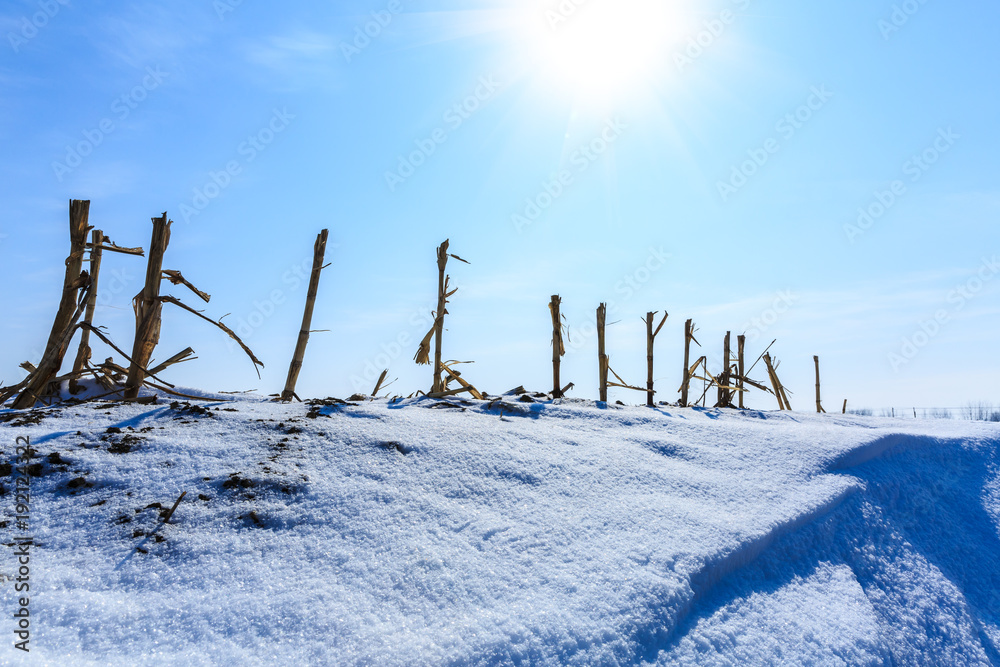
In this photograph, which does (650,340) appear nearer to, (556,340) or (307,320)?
(556,340)

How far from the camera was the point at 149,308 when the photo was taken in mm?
3383

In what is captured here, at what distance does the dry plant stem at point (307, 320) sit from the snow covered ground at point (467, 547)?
1098 mm

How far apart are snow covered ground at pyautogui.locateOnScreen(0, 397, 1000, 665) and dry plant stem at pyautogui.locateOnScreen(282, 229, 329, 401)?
110cm

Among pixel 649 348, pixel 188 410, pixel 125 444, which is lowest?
pixel 125 444

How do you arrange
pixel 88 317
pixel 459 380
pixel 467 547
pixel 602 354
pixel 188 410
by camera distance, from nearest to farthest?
pixel 467 547 < pixel 188 410 < pixel 88 317 < pixel 459 380 < pixel 602 354

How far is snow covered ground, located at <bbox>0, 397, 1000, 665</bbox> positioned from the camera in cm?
154

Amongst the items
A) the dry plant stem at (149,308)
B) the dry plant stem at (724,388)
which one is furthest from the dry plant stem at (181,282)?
the dry plant stem at (724,388)

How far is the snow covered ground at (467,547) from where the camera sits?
1.54 m

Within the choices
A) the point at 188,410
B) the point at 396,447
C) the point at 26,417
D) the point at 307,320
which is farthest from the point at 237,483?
the point at 307,320

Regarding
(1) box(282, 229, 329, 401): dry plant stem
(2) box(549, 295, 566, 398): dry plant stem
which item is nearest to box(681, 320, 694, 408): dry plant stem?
(2) box(549, 295, 566, 398): dry plant stem

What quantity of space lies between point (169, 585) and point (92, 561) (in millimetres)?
271

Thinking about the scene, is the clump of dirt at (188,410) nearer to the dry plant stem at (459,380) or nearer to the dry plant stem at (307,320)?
the dry plant stem at (307,320)

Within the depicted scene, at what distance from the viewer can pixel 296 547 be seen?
1.84m

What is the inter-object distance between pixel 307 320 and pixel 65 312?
1.49 meters
